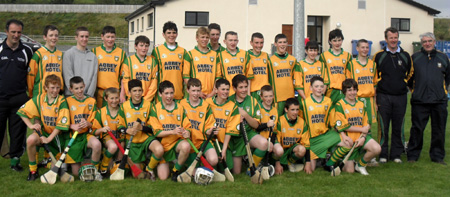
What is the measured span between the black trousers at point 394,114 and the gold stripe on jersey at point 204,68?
2278 millimetres

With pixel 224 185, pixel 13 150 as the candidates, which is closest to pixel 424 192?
pixel 224 185

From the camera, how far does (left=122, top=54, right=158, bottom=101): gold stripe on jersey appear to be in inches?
208

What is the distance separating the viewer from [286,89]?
567 centimetres

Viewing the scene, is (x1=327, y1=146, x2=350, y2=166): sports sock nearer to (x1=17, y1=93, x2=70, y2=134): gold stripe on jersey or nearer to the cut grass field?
the cut grass field

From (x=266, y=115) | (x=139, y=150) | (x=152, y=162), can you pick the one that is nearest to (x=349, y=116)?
(x=266, y=115)

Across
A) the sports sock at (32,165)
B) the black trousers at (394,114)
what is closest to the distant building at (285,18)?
the black trousers at (394,114)

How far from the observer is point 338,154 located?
5039 mm

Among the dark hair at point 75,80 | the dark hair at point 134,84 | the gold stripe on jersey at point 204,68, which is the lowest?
the dark hair at point 134,84

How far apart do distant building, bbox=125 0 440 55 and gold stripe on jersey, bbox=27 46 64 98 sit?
1645 cm

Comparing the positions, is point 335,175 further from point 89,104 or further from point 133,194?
point 89,104

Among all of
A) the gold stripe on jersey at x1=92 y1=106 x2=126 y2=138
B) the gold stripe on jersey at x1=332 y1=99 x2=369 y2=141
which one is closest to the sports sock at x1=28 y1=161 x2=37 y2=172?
the gold stripe on jersey at x1=92 y1=106 x2=126 y2=138

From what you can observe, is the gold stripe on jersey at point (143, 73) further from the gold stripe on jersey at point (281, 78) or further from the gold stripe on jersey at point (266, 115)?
the gold stripe on jersey at point (281, 78)

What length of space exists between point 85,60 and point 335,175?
3.39 metres

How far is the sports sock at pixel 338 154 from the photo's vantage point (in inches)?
197
